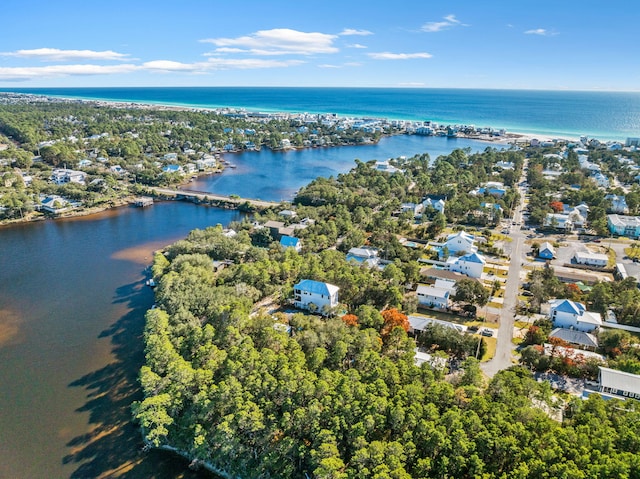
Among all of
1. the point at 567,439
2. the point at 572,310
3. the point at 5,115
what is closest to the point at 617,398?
the point at 567,439

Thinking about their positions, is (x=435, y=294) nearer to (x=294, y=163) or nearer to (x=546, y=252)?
(x=546, y=252)

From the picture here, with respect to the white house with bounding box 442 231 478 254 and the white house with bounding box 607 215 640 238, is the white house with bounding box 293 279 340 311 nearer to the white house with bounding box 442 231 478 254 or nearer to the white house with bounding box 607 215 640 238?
the white house with bounding box 442 231 478 254

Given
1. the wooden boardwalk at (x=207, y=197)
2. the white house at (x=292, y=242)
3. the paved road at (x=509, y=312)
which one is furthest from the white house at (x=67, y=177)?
the paved road at (x=509, y=312)

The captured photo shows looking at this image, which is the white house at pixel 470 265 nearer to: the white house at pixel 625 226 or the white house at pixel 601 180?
the white house at pixel 625 226

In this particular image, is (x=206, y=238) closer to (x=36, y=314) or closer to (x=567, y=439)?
(x=36, y=314)

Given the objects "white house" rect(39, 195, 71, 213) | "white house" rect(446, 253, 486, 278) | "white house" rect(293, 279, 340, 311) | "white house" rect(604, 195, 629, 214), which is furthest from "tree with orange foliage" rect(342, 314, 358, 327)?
"white house" rect(39, 195, 71, 213)

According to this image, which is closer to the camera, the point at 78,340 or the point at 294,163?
the point at 78,340

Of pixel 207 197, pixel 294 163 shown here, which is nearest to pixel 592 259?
pixel 207 197
